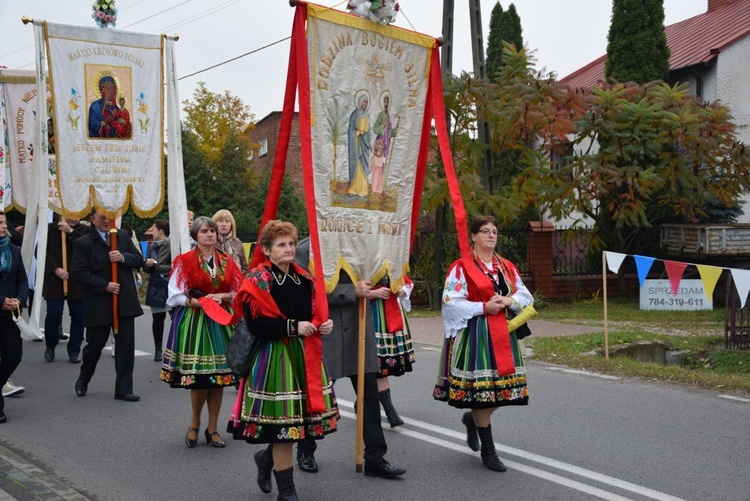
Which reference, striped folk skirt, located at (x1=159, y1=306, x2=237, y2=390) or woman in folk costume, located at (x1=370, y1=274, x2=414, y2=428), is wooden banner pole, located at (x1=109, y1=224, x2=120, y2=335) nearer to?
striped folk skirt, located at (x1=159, y1=306, x2=237, y2=390)

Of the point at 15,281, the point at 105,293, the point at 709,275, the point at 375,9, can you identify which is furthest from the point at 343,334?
the point at 709,275

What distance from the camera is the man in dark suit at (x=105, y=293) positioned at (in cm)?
793

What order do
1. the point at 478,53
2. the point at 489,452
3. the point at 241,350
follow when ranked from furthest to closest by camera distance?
the point at 478,53 → the point at 489,452 → the point at 241,350

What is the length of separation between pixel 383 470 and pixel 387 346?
1.49m

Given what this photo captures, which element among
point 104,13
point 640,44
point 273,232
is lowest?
point 273,232

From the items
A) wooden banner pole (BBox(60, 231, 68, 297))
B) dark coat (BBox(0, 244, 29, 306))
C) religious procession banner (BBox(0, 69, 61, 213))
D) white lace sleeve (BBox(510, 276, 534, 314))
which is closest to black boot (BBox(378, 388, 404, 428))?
white lace sleeve (BBox(510, 276, 534, 314))

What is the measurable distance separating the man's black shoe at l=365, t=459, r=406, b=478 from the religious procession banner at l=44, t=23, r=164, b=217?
422cm

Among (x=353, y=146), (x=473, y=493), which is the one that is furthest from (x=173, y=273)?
(x=473, y=493)

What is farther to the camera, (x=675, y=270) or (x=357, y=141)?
(x=675, y=270)

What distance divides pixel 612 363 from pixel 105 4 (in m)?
7.24

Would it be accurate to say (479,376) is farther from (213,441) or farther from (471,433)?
(213,441)

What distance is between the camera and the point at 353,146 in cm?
536

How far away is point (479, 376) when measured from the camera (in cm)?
555

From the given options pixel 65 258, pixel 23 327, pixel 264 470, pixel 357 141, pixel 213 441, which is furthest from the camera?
pixel 65 258
